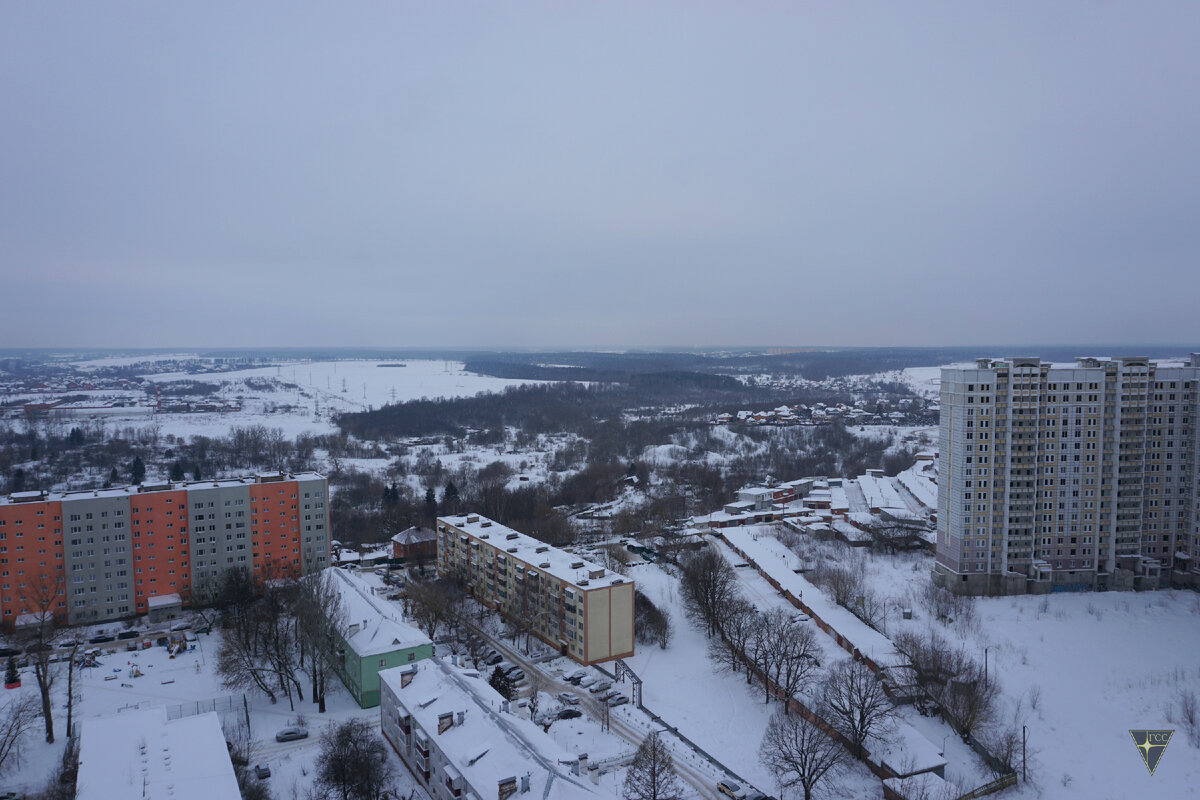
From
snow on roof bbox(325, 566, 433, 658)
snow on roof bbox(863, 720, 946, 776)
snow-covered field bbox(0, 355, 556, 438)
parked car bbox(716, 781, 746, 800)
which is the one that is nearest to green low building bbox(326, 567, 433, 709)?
snow on roof bbox(325, 566, 433, 658)

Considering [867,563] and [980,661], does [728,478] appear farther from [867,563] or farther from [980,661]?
[980,661]

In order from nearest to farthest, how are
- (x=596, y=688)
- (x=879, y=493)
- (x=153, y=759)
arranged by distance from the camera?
(x=153, y=759), (x=596, y=688), (x=879, y=493)

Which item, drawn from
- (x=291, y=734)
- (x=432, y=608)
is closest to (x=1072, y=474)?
(x=432, y=608)

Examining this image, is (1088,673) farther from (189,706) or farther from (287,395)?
(287,395)

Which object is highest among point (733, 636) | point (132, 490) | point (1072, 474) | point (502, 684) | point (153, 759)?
point (1072, 474)

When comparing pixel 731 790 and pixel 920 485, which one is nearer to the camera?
pixel 731 790

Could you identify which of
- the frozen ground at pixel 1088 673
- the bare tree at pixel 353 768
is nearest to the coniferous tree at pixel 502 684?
the bare tree at pixel 353 768

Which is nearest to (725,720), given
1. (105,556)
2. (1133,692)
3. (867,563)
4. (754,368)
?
(1133,692)

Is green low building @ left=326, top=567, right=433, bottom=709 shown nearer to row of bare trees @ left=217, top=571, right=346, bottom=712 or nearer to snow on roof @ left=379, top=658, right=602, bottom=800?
row of bare trees @ left=217, top=571, right=346, bottom=712
